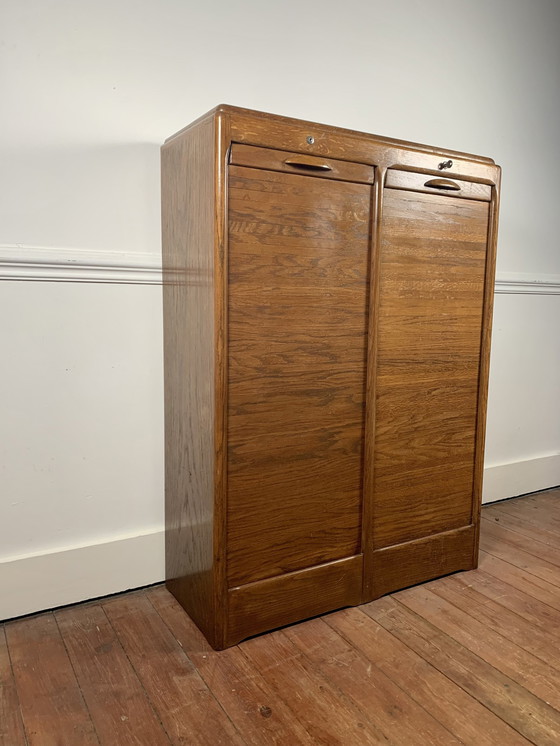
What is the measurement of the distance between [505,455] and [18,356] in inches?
90.9

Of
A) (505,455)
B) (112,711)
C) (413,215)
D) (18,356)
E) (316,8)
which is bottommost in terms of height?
(112,711)

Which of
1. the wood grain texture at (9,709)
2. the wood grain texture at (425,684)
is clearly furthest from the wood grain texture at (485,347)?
the wood grain texture at (9,709)

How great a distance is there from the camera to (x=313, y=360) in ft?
5.96

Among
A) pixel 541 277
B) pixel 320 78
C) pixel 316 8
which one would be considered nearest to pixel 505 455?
pixel 541 277

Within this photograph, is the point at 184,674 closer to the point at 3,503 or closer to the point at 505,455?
the point at 3,503

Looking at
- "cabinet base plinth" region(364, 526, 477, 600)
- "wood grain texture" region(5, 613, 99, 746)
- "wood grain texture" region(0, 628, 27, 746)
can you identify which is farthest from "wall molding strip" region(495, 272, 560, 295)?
"wood grain texture" region(0, 628, 27, 746)

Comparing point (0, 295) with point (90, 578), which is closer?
point (0, 295)

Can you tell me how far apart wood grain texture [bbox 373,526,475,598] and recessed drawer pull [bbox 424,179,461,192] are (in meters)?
1.18

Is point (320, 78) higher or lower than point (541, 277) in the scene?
higher

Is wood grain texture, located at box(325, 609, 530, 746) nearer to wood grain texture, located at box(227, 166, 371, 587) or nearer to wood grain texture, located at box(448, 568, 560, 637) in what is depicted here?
wood grain texture, located at box(227, 166, 371, 587)

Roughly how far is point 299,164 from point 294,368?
57 cm

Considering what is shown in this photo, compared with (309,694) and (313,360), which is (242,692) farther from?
(313,360)

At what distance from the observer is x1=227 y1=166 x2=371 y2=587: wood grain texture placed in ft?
5.50

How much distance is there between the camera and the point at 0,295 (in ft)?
5.90
